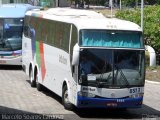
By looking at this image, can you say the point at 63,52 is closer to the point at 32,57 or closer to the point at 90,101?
the point at 90,101

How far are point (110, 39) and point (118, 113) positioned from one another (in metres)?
2.30

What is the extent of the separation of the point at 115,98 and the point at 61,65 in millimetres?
2629

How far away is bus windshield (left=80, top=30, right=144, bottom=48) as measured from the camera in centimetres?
1517

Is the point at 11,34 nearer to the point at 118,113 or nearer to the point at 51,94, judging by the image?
the point at 51,94

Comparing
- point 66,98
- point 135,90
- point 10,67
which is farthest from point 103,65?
point 10,67

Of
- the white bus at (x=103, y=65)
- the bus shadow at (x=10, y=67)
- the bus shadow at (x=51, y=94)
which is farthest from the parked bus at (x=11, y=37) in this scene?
the white bus at (x=103, y=65)

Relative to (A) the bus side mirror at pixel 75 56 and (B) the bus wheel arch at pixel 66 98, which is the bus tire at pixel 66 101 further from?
(A) the bus side mirror at pixel 75 56

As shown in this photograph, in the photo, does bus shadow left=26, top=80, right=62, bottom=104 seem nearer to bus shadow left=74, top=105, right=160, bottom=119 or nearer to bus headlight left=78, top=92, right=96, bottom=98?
bus shadow left=74, top=105, right=160, bottom=119

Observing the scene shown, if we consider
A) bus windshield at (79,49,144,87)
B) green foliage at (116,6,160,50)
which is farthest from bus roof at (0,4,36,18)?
bus windshield at (79,49,144,87)

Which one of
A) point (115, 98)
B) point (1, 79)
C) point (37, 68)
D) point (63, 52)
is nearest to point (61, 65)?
point (63, 52)

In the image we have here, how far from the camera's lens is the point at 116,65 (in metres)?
15.1

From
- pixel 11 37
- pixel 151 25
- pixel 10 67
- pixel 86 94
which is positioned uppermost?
pixel 151 25

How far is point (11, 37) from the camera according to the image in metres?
29.1

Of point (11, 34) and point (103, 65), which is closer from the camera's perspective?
point (103, 65)
